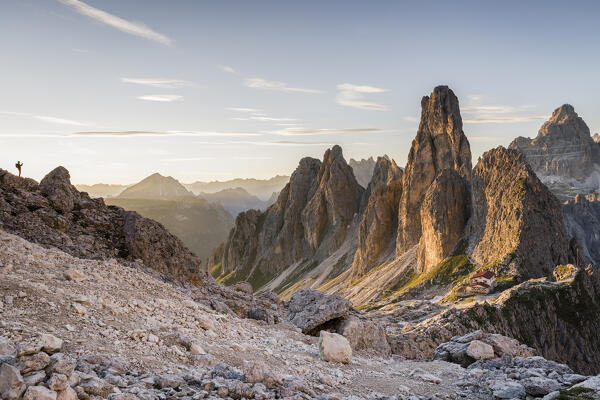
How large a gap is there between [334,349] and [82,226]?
23110 millimetres

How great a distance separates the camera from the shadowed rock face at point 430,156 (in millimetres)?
166125

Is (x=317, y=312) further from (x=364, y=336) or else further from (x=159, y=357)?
(x=159, y=357)

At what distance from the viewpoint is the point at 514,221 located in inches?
4596

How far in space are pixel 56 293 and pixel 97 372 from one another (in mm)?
5976

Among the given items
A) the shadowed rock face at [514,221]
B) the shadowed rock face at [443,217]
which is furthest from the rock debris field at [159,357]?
the shadowed rock face at [443,217]

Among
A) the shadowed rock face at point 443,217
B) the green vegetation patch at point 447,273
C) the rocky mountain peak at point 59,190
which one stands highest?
the rocky mountain peak at point 59,190

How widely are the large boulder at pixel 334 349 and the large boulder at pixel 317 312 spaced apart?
23.0 ft

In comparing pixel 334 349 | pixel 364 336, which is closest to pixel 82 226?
pixel 364 336

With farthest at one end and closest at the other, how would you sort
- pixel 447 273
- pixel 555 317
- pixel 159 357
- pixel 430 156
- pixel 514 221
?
pixel 430 156
pixel 447 273
pixel 514 221
pixel 555 317
pixel 159 357

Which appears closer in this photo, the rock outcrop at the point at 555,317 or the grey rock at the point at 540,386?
the grey rock at the point at 540,386

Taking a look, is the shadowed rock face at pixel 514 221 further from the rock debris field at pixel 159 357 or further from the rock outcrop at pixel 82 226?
the rock debris field at pixel 159 357

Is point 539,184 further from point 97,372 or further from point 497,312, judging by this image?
point 97,372

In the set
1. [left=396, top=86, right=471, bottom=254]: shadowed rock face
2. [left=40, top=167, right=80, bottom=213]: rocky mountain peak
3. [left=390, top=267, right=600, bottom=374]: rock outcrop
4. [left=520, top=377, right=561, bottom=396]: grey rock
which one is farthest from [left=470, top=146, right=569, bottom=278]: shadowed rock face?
[left=40, top=167, right=80, bottom=213]: rocky mountain peak

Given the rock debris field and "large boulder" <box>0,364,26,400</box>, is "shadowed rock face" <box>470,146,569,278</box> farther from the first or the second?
"large boulder" <box>0,364,26,400</box>
